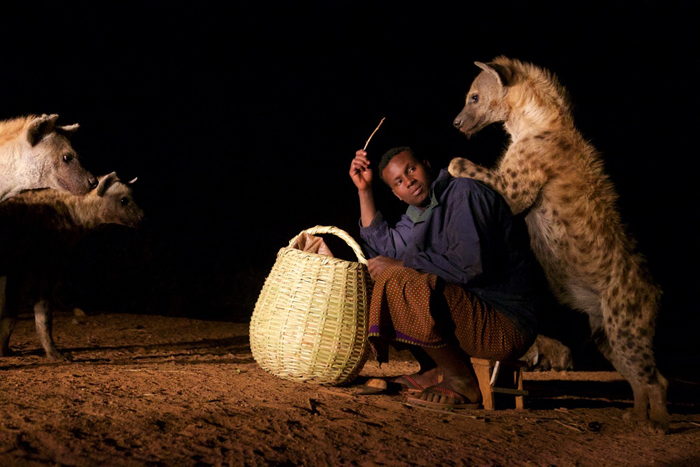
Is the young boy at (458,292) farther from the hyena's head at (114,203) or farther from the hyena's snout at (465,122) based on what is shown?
the hyena's head at (114,203)

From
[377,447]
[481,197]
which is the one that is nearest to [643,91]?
[481,197]

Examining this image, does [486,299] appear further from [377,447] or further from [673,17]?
[673,17]

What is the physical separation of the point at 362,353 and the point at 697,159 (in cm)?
669

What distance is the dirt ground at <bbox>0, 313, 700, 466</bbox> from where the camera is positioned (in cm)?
160

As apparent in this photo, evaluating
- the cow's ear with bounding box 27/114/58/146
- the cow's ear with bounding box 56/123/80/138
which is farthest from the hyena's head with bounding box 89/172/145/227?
the cow's ear with bounding box 27/114/58/146

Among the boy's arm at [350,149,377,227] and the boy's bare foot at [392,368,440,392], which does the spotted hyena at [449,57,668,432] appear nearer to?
the boy's arm at [350,149,377,227]

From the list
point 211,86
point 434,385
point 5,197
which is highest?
point 211,86

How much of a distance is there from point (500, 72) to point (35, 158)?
2.60m

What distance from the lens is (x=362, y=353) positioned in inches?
99.4

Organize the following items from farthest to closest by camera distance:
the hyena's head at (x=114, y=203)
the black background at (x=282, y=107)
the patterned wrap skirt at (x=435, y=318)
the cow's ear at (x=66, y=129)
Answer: the black background at (x=282, y=107)
the hyena's head at (x=114, y=203)
the cow's ear at (x=66, y=129)
the patterned wrap skirt at (x=435, y=318)

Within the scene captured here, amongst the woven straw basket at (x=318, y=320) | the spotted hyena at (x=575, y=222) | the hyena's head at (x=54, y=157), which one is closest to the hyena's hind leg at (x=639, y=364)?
the spotted hyena at (x=575, y=222)

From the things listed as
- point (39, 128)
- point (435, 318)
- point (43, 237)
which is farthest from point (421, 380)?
point (43, 237)

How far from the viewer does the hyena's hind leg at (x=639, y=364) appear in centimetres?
256

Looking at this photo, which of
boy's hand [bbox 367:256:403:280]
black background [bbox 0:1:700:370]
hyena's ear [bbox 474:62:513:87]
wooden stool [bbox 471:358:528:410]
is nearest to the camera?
wooden stool [bbox 471:358:528:410]
